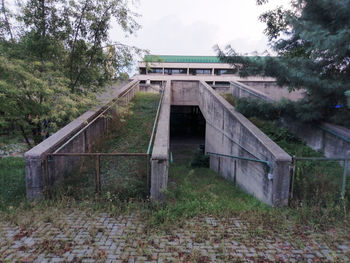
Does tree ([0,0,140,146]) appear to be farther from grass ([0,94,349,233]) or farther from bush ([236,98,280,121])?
bush ([236,98,280,121])

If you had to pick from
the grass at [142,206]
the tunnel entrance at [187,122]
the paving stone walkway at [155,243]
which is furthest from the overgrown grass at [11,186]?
the tunnel entrance at [187,122]

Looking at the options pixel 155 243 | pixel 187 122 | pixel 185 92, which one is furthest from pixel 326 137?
pixel 187 122

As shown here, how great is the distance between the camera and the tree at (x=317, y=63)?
566cm

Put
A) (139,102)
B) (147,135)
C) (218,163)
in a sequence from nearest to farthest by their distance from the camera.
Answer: (147,135) → (218,163) → (139,102)

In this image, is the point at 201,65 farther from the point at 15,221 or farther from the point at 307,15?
the point at 15,221

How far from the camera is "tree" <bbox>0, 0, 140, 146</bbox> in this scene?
21.4 ft

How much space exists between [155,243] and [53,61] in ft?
22.5

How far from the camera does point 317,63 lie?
6766mm

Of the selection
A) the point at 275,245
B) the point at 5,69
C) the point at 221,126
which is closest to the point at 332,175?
the point at 275,245

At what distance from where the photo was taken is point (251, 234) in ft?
14.6

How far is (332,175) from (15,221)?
6.75m

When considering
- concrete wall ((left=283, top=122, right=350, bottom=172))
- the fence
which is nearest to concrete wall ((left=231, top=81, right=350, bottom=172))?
concrete wall ((left=283, top=122, right=350, bottom=172))

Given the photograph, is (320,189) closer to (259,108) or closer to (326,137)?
(326,137)

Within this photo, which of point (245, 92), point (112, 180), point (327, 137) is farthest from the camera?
point (245, 92)
